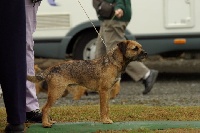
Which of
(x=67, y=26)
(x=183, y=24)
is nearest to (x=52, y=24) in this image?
(x=67, y=26)

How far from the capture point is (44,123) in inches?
238

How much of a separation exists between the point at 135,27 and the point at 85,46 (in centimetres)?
96

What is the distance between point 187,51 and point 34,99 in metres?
6.12

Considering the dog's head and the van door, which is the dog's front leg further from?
the van door

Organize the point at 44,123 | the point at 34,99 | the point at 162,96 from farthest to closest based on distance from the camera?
the point at 162,96, the point at 34,99, the point at 44,123

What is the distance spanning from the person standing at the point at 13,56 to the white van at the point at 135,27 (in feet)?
20.0

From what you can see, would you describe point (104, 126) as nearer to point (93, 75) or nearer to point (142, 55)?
point (93, 75)

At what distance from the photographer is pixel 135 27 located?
1187 centimetres

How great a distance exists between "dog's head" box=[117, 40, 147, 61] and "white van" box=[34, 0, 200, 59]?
5159 mm

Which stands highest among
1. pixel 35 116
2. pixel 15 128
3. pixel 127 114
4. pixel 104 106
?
pixel 15 128

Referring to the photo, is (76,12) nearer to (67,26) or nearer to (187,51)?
(67,26)

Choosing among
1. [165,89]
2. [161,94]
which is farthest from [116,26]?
[165,89]

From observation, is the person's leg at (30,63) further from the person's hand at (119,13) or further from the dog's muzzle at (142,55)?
the person's hand at (119,13)

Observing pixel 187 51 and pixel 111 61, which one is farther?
pixel 187 51
